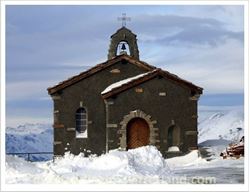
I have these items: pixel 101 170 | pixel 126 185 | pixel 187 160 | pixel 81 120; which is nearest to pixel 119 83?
pixel 81 120

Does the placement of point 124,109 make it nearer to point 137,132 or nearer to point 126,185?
point 137,132

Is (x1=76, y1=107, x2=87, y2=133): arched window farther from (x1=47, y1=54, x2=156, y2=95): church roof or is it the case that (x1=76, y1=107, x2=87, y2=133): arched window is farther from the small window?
(x1=47, y1=54, x2=156, y2=95): church roof

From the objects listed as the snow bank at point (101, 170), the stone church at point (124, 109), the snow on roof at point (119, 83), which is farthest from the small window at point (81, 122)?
the snow bank at point (101, 170)

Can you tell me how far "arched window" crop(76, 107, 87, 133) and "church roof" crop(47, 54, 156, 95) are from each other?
1.28 meters

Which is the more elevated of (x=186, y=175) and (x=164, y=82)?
(x=164, y=82)

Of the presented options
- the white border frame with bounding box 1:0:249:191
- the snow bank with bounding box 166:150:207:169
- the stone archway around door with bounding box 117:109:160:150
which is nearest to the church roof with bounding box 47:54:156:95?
the stone archway around door with bounding box 117:109:160:150

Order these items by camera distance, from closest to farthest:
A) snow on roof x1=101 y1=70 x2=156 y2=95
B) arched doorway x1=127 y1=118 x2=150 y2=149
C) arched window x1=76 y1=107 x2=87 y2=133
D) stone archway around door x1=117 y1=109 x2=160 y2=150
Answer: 1. stone archway around door x1=117 y1=109 x2=160 y2=150
2. arched doorway x1=127 y1=118 x2=150 y2=149
3. snow on roof x1=101 y1=70 x2=156 y2=95
4. arched window x1=76 y1=107 x2=87 y2=133

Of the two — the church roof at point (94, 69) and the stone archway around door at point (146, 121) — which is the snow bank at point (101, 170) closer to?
the stone archway around door at point (146, 121)

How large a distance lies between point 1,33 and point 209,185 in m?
8.19

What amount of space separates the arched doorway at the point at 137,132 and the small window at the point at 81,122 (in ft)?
8.09

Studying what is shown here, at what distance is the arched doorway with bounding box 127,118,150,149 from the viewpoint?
34500 millimetres
